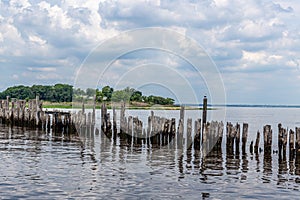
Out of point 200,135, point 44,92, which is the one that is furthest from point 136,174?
point 44,92

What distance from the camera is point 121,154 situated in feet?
81.8

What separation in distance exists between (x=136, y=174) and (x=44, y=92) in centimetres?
11865

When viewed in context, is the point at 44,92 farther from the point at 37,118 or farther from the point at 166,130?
the point at 166,130

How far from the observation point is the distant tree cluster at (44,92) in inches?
4658

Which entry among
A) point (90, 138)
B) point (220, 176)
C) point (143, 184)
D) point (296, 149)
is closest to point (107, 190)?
point (143, 184)

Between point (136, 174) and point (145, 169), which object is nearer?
point (136, 174)

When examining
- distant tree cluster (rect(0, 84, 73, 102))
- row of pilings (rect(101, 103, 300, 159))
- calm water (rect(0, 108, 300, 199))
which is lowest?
calm water (rect(0, 108, 300, 199))

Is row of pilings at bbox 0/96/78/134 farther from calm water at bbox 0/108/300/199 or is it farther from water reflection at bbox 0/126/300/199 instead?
calm water at bbox 0/108/300/199

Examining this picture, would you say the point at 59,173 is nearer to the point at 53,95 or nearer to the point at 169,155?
the point at 169,155

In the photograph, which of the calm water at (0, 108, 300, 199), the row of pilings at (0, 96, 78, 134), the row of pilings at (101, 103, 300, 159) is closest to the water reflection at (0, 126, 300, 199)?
the calm water at (0, 108, 300, 199)

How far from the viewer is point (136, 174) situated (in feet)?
60.7

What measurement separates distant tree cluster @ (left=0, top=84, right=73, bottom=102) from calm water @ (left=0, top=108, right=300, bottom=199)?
89.4 metres

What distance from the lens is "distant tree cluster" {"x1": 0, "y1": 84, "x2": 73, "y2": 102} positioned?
118 meters

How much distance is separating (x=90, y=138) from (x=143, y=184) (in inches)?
704
